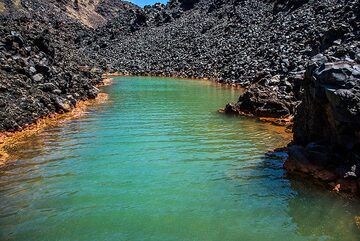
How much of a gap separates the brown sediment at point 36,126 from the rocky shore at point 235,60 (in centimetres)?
53

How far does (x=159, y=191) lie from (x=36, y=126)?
14444 mm

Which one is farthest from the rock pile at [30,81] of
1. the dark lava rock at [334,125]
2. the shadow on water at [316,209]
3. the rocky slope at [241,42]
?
the dark lava rock at [334,125]

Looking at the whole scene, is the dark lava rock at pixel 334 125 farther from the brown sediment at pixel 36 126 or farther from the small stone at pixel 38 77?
the small stone at pixel 38 77

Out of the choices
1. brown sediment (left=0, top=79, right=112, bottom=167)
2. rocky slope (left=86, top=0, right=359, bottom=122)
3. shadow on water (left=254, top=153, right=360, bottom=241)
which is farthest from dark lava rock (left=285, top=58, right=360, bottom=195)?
brown sediment (left=0, top=79, right=112, bottom=167)

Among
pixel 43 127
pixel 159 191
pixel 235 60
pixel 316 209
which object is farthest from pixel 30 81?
pixel 235 60

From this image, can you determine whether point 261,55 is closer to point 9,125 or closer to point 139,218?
point 9,125

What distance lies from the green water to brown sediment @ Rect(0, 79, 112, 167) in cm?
72

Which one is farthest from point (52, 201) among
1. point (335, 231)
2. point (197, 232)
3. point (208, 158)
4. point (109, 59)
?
point (109, 59)

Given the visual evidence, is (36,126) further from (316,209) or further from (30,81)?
(316,209)

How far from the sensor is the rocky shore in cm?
→ 1827

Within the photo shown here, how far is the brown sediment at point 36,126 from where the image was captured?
874 inches

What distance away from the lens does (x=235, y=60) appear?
7319cm

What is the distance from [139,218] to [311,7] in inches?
2713

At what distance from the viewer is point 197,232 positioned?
13.7 m
